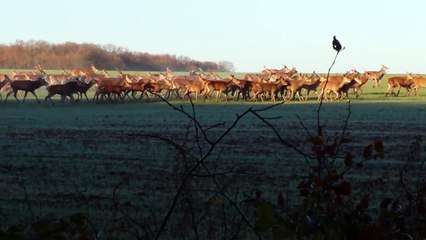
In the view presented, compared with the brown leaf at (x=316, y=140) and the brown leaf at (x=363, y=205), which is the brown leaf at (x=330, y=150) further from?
the brown leaf at (x=363, y=205)

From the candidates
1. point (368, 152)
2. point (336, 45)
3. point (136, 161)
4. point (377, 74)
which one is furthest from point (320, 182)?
point (377, 74)

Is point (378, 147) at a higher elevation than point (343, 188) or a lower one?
higher

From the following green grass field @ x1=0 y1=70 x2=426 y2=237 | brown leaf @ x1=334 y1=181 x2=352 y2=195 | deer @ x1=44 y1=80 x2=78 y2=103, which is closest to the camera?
brown leaf @ x1=334 y1=181 x2=352 y2=195

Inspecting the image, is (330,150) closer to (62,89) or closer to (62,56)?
(62,89)

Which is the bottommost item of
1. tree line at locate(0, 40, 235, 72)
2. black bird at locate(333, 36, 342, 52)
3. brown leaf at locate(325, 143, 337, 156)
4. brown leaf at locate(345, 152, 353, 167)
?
tree line at locate(0, 40, 235, 72)

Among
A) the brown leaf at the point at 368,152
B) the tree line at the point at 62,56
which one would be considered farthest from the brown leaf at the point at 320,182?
the tree line at the point at 62,56

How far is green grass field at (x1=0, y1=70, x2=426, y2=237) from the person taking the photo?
34.0 feet

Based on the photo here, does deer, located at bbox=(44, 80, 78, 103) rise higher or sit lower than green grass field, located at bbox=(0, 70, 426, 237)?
lower

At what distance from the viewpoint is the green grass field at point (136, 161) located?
1036 centimetres

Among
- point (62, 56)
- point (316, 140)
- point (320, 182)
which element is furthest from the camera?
point (62, 56)

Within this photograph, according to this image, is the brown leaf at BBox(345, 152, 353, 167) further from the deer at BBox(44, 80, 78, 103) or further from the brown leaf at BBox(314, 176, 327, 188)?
the deer at BBox(44, 80, 78, 103)

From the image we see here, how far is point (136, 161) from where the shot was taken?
15961 millimetres

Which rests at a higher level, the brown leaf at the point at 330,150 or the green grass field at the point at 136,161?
the brown leaf at the point at 330,150

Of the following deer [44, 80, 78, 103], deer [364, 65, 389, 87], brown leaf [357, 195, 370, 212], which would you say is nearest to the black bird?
brown leaf [357, 195, 370, 212]
